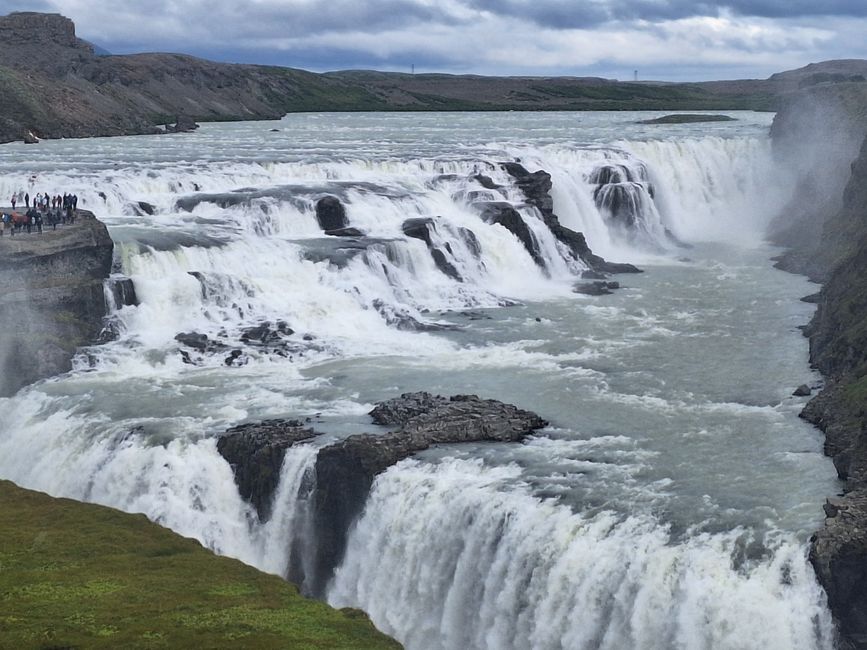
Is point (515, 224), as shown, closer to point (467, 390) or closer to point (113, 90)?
point (467, 390)

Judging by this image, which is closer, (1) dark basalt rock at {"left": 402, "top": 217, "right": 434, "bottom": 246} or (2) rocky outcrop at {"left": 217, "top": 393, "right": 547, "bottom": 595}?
(2) rocky outcrop at {"left": 217, "top": 393, "right": 547, "bottom": 595}

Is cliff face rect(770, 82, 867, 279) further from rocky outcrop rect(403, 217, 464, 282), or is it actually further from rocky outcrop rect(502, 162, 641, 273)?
rocky outcrop rect(403, 217, 464, 282)

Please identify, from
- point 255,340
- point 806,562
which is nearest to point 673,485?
point 806,562

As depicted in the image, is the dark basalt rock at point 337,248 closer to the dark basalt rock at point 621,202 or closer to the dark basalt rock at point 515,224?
the dark basalt rock at point 515,224

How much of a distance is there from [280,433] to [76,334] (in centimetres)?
1268

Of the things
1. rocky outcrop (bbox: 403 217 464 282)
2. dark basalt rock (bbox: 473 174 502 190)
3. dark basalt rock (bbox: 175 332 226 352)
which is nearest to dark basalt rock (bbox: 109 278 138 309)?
dark basalt rock (bbox: 175 332 226 352)

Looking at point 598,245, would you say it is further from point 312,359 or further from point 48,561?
point 48,561

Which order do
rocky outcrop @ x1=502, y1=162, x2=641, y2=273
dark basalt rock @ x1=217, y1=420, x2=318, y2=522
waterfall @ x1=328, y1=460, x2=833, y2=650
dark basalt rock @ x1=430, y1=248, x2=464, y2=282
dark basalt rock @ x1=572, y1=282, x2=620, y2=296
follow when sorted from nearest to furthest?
1. waterfall @ x1=328, y1=460, x2=833, y2=650
2. dark basalt rock @ x1=217, y1=420, x2=318, y2=522
3. dark basalt rock @ x1=430, y1=248, x2=464, y2=282
4. dark basalt rock @ x1=572, y1=282, x2=620, y2=296
5. rocky outcrop @ x1=502, y1=162, x2=641, y2=273

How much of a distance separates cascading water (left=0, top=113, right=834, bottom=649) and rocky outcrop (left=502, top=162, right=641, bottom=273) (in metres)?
0.81

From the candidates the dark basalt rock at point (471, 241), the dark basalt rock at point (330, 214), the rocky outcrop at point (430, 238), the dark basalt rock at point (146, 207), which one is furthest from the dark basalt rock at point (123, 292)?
the dark basalt rock at point (471, 241)

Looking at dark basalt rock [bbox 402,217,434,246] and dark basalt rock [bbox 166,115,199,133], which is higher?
dark basalt rock [bbox 166,115,199,133]

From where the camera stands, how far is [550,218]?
215 feet

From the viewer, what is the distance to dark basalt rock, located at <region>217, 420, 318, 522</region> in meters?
33.2

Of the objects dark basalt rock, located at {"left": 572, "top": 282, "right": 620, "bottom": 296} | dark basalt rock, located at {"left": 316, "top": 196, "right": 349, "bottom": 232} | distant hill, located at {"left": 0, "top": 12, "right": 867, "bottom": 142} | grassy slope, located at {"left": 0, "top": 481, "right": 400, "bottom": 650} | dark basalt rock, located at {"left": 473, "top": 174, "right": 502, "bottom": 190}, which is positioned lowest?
grassy slope, located at {"left": 0, "top": 481, "right": 400, "bottom": 650}
